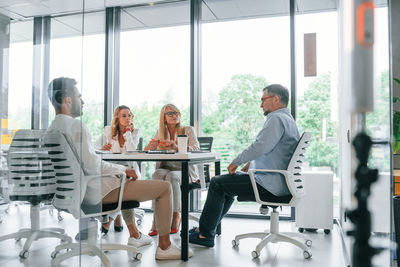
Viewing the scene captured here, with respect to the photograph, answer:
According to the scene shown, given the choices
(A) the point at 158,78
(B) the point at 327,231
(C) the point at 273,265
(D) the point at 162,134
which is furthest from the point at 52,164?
(A) the point at 158,78

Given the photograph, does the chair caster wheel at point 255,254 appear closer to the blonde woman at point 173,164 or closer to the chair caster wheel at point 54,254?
the blonde woman at point 173,164

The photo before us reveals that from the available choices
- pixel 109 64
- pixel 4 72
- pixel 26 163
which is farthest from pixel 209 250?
pixel 109 64

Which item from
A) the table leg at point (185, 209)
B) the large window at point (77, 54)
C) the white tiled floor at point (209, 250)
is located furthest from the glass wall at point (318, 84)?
the large window at point (77, 54)

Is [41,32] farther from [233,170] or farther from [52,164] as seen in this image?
[233,170]

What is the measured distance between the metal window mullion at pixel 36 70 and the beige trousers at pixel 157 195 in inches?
40.5

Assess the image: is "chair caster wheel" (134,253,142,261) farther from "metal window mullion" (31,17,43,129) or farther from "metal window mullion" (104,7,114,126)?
"metal window mullion" (104,7,114,126)

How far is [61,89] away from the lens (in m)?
1.60

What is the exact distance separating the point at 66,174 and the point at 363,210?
152cm

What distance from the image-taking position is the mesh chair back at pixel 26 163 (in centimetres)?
162

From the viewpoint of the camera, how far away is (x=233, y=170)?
2.95 m

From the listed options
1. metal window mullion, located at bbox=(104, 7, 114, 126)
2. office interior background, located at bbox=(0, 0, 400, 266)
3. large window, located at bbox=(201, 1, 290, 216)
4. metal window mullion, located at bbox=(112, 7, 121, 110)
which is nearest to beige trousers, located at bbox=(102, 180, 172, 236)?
office interior background, located at bbox=(0, 0, 400, 266)

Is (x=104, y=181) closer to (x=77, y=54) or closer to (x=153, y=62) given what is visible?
(x=77, y=54)

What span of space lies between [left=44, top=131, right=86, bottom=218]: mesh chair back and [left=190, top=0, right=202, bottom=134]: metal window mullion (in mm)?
3162

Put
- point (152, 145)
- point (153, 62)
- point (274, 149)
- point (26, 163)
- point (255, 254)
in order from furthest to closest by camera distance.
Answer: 1. point (153, 62)
2. point (152, 145)
3. point (274, 149)
4. point (255, 254)
5. point (26, 163)
